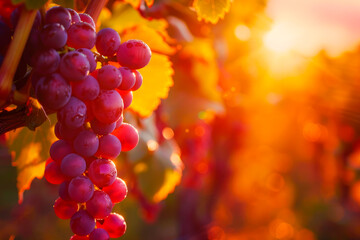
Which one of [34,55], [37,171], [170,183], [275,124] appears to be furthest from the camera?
[275,124]

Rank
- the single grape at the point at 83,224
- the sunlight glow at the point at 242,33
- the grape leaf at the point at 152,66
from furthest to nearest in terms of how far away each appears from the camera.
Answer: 1. the sunlight glow at the point at 242,33
2. the grape leaf at the point at 152,66
3. the single grape at the point at 83,224

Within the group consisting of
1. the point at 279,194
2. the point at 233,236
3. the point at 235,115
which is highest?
the point at 235,115

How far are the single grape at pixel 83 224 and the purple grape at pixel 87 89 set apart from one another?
0.51 feet

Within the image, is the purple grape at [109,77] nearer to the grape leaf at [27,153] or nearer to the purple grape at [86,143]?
the purple grape at [86,143]

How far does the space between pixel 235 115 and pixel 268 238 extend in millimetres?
4004

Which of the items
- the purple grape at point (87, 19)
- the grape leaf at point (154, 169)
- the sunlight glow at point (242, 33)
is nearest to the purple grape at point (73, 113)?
the purple grape at point (87, 19)

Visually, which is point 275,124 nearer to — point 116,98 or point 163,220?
point 163,220

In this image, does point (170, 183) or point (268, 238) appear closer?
point (170, 183)

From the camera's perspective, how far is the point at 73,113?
0.42 metres

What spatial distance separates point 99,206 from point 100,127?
102 millimetres

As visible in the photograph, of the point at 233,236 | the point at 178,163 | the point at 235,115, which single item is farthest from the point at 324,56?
the point at 178,163

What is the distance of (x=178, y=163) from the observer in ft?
3.93

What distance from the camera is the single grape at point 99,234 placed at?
47cm

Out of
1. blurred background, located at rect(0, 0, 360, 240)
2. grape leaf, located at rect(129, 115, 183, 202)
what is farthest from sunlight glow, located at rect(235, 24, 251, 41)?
grape leaf, located at rect(129, 115, 183, 202)
